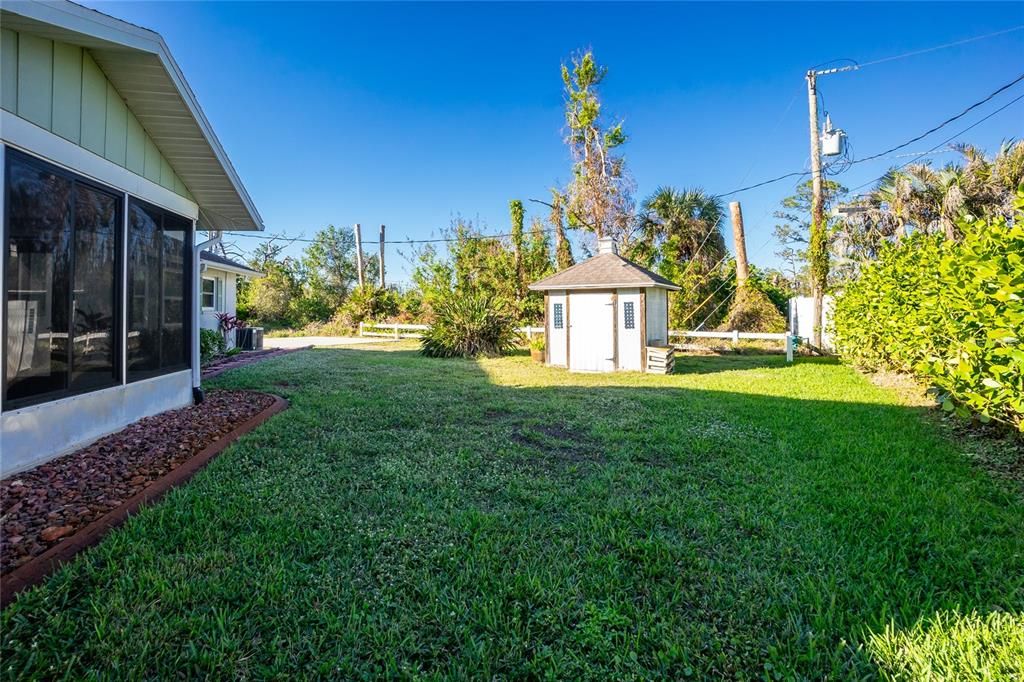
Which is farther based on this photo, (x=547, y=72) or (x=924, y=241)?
(x=547, y=72)

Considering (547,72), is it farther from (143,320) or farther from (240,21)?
(143,320)

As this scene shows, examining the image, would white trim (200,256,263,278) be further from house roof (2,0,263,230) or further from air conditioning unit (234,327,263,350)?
house roof (2,0,263,230)

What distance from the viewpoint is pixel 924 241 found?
6.76m

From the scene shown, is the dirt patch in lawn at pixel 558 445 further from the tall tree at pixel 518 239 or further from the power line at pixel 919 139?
the tall tree at pixel 518 239

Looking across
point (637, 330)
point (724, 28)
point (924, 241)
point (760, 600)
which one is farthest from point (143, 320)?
point (724, 28)

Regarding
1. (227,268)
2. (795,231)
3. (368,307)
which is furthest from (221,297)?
(795,231)

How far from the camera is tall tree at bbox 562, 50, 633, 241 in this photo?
19.1 metres

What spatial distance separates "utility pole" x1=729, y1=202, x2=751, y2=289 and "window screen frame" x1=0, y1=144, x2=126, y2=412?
16.7 metres

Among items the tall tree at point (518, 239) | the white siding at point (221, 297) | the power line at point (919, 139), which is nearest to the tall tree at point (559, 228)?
the tall tree at point (518, 239)

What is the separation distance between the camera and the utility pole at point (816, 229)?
13203 mm

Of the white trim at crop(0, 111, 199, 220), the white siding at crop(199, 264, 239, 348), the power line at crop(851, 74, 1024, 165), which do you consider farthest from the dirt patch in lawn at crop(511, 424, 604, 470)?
the white siding at crop(199, 264, 239, 348)

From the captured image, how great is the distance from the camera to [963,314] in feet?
14.8

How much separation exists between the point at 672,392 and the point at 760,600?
5689 millimetres

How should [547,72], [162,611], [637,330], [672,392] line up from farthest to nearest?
[547,72], [637,330], [672,392], [162,611]
